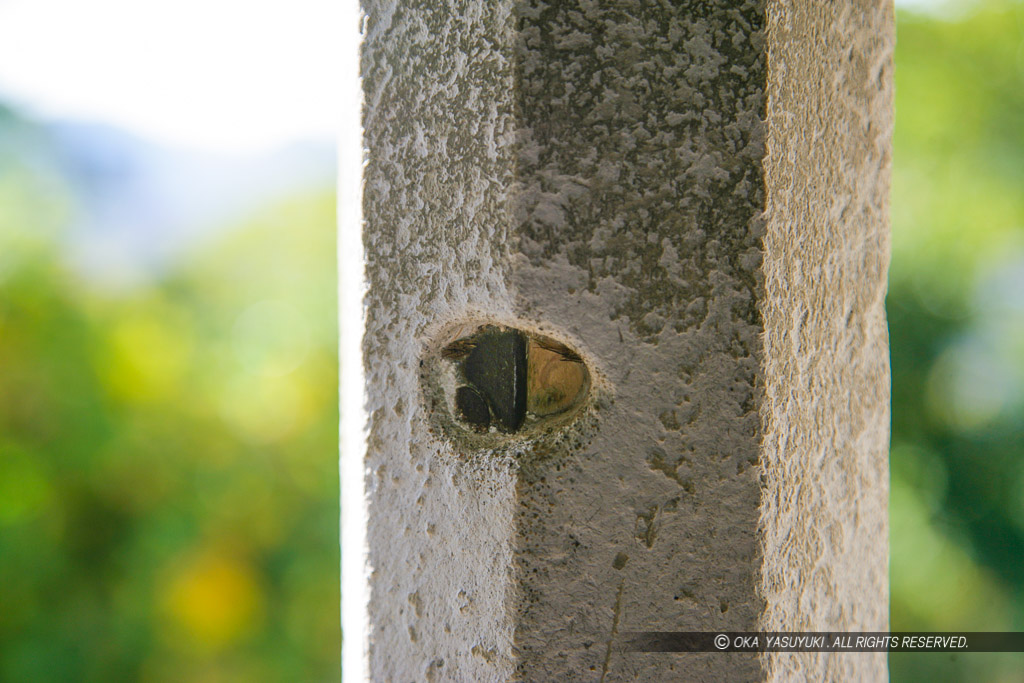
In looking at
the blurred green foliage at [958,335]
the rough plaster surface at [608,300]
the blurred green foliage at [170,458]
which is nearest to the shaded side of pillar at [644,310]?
the rough plaster surface at [608,300]

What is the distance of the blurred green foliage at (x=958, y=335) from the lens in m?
2.78

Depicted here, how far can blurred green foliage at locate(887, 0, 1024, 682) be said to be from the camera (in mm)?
2781

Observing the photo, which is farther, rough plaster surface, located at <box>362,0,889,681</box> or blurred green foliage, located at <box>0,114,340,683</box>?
blurred green foliage, located at <box>0,114,340,683</box>

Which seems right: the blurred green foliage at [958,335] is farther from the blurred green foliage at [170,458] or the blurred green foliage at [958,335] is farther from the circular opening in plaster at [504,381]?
the circular opening in plaster at [504,381]

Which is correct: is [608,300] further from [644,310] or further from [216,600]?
[216,600]

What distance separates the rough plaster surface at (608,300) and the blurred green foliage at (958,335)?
276 centimetres

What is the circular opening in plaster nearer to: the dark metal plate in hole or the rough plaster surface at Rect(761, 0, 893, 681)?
the dark metal plate in hole

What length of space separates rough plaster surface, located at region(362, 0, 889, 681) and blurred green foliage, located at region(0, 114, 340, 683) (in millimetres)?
2160

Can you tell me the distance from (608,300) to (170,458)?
2.31 metres

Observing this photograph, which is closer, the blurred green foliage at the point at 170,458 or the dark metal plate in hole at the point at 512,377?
the dark metal plate in hole at the point at 512,377

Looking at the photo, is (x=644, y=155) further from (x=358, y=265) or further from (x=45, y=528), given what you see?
(x=45, y=528)

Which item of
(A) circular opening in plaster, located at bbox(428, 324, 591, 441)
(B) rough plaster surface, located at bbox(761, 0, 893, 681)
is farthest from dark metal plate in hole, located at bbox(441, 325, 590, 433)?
(B) rough plaster surface, located at bbox(761, 0, 893, 681)

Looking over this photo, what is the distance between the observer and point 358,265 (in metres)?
0.41

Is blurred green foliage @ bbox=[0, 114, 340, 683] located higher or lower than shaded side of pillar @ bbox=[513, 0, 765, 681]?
lower
